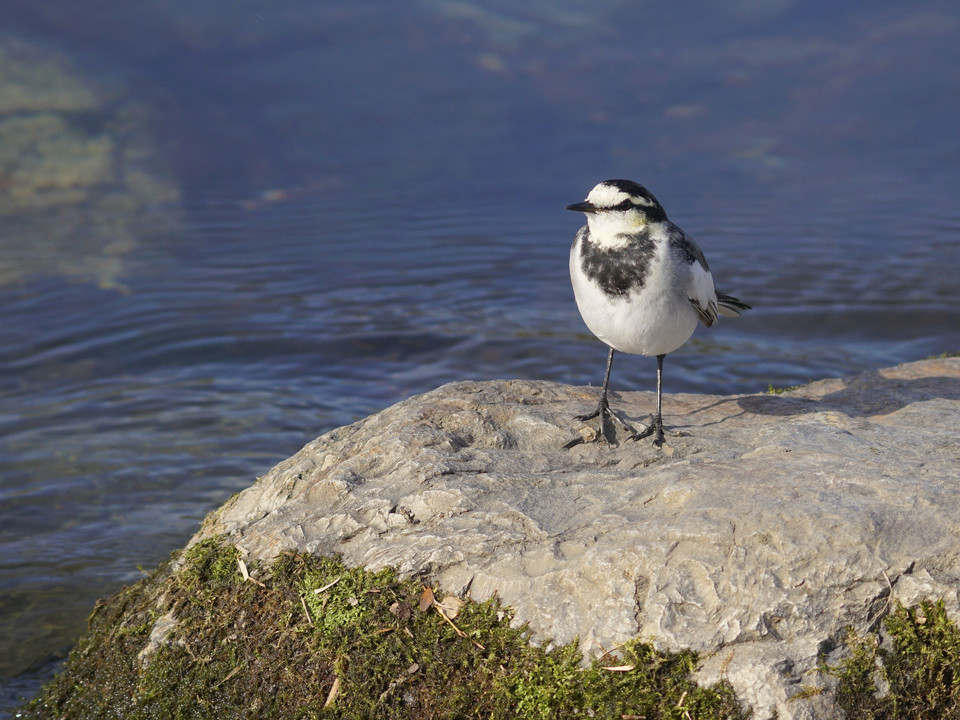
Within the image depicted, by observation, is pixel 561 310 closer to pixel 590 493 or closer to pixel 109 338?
pixel 109 338

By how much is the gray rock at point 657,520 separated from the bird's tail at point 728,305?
3.54ft

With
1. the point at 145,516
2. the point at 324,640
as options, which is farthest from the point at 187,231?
the point at 324,640

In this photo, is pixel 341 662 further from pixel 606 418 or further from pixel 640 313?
pixel 640 313

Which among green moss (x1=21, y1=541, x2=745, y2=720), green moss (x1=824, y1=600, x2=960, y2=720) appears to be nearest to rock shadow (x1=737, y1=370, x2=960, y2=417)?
green moss (x1=824, y1=600, x2=960, y2=720)

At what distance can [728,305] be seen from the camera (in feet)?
21.2

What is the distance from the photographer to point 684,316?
5.39 meters

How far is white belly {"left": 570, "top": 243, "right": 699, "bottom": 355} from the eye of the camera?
520cm

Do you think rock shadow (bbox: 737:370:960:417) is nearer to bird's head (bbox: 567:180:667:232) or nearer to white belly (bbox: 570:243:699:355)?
white belly (bbox: 570:243:699:355)

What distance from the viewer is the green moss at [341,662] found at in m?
3.54

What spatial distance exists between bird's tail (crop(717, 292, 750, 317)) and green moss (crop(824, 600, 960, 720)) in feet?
9.86

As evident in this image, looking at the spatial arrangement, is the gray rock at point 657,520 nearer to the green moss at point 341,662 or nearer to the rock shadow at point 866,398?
the green moss at point 341,662

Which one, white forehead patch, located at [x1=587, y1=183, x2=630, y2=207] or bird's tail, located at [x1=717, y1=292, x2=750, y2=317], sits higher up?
white forehead patch, located at [x1=587, y1=183, x2=630, y2=207]

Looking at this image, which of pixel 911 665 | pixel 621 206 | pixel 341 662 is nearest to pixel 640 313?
pixel 621 206

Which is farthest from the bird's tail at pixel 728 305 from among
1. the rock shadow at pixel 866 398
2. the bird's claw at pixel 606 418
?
the bird's claw at pixel 606 418
